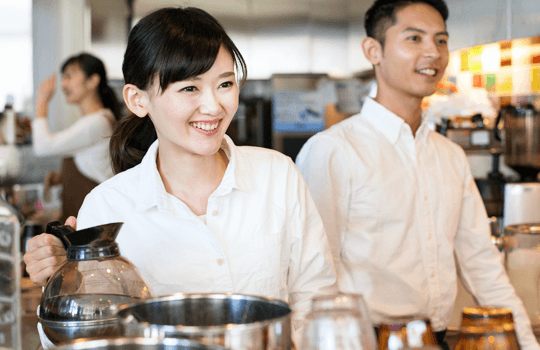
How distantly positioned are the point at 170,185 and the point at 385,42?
0.93m

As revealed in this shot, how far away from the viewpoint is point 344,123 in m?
1.85

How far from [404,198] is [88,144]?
2074 mm

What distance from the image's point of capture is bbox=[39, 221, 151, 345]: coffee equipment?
82 centimetres

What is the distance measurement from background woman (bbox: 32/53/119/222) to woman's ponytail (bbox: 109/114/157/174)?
182 centimetres

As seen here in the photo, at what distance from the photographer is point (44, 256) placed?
1130 mm

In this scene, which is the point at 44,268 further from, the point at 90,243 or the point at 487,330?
the point at 487,330

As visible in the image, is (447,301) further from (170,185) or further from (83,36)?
(83,36)

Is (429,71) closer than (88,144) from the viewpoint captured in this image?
Yes

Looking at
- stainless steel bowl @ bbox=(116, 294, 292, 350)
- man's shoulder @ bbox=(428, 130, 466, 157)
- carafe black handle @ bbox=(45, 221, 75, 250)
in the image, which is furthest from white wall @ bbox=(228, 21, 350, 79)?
stainless steel bowl @ bbox=(116, 294, 292, 350)

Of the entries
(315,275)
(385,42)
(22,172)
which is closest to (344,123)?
(385,42)

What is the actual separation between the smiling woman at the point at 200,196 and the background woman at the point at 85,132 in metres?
2.02

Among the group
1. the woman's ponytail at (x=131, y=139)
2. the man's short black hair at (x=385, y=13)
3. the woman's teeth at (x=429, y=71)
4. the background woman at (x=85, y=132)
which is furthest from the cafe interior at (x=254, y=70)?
the woman's ponytail at (x=131, y=139)

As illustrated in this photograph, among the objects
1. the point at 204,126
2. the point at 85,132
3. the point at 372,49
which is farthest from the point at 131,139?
the point at 85,132

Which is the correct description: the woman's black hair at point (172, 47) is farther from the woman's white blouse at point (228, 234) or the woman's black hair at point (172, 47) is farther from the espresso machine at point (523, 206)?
the espresso machine at point (523, 206)
